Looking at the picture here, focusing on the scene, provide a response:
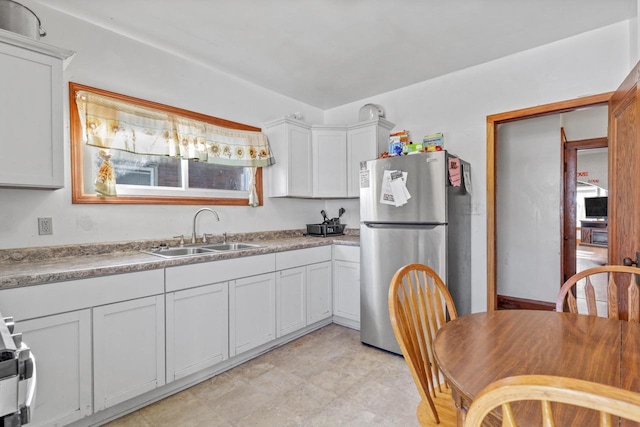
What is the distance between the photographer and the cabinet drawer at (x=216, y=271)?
1.94 m

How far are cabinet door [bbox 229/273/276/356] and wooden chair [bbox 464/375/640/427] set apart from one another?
6.50ft

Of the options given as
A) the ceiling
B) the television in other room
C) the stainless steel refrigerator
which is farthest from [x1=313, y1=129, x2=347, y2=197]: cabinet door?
the television in other room

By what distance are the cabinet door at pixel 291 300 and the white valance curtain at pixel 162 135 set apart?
118 centimetres

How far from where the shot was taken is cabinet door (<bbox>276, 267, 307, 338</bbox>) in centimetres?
259

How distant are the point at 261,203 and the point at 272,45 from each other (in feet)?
4.85

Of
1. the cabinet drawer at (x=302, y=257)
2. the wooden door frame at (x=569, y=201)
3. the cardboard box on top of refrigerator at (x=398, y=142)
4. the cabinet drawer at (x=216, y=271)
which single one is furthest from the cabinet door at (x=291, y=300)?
the wooden door frame at (x=569, y=201)

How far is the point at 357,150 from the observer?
3340mm

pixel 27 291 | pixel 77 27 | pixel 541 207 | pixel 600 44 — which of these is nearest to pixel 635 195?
pixel 600 44

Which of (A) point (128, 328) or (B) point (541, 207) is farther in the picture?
(B) point (541, 207)

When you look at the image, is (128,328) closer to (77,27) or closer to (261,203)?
(261,203)

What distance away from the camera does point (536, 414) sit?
25.0 inches

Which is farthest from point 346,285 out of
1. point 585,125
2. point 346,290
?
point 585,125

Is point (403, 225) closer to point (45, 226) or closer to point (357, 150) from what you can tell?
point (357, 150)

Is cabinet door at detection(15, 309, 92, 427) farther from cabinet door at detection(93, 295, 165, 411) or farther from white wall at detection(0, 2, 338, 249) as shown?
white wall at detection(0, 2, 338, 249)
